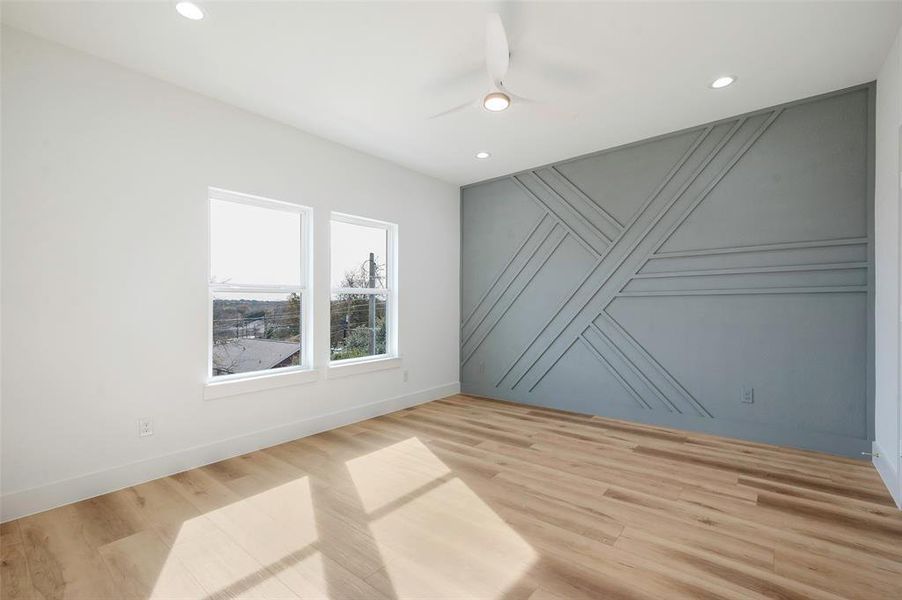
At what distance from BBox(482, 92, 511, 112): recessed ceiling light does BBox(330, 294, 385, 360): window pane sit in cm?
→ 240

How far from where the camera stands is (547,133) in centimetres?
387

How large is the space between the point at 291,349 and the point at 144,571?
82.3 inches

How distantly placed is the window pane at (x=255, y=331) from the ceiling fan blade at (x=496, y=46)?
2.55 m

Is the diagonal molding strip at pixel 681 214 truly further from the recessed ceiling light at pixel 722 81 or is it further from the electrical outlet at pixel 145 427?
the electrical outlet at pixel 145 427

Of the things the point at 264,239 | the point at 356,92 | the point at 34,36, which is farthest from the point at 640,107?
the point at 34,36

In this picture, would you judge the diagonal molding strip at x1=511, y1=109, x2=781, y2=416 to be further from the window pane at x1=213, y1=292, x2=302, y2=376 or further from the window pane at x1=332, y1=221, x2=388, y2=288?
the window pane at x1=213, y1=292, x2=302, y2=376

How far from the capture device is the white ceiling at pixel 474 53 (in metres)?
2.28

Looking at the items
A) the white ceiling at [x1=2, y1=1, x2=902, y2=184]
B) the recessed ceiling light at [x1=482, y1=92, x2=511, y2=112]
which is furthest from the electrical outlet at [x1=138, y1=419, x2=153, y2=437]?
the recessed ceiling light at [x1=482, y1=92, x2=511, y2=112]

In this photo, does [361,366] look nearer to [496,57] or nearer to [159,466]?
[159,466]

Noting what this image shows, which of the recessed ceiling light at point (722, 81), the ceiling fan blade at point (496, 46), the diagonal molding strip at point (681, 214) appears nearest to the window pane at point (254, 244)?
the ceiling fan blade at point (496, 46)

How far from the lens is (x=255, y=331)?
11.6 feet

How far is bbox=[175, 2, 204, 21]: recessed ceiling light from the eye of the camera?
2.20 metres

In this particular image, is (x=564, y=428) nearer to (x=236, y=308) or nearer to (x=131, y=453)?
(x=236, y=308)

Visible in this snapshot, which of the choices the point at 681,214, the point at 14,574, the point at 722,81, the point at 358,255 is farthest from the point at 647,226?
the point at 14,574
